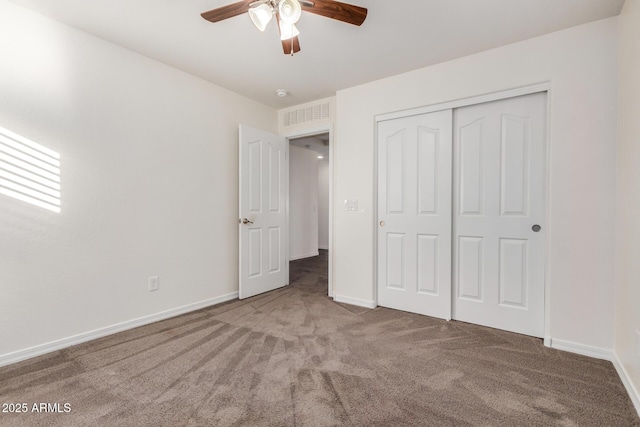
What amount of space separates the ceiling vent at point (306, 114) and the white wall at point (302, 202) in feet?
7.55

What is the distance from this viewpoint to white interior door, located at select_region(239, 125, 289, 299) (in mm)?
3564

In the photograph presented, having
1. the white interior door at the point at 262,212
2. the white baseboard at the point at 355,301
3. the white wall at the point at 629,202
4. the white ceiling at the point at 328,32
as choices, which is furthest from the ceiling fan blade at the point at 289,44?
the white baseboard at the point at 355,301

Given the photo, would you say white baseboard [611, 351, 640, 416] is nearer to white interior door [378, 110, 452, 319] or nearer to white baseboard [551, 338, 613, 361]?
white baseboard [551, 338, 613, 361]

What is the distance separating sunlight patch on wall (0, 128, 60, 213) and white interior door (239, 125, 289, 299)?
1686 millimetres

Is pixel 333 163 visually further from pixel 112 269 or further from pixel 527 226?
pixel 112 269

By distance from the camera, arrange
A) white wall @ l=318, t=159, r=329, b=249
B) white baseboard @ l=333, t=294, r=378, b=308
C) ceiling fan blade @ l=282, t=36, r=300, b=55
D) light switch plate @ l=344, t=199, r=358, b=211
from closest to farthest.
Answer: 1. ceiling fan blade @ l=282, t=36, r=300, b=55
2. white baseboard @ l=333, t=294, r=378, b=308
3. light switch plate @ l=344, t=199, r=358, b=211
4. white wall @ l=318, t=159, r=329, b=249

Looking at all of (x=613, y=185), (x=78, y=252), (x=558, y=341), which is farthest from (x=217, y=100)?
(x=558, y=341)

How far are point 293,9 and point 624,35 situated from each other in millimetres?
2218

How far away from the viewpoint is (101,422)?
1489 millimetres

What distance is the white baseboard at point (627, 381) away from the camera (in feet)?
5.28

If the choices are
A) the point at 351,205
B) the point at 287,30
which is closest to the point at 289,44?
the point at 287,30

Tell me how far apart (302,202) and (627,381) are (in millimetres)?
5608

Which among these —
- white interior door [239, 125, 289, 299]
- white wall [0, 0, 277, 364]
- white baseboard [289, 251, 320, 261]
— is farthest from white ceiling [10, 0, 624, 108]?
white baseboard [289, 251, 320, 261]

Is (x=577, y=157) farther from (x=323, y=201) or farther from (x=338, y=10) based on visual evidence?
(x=323, y=201)
